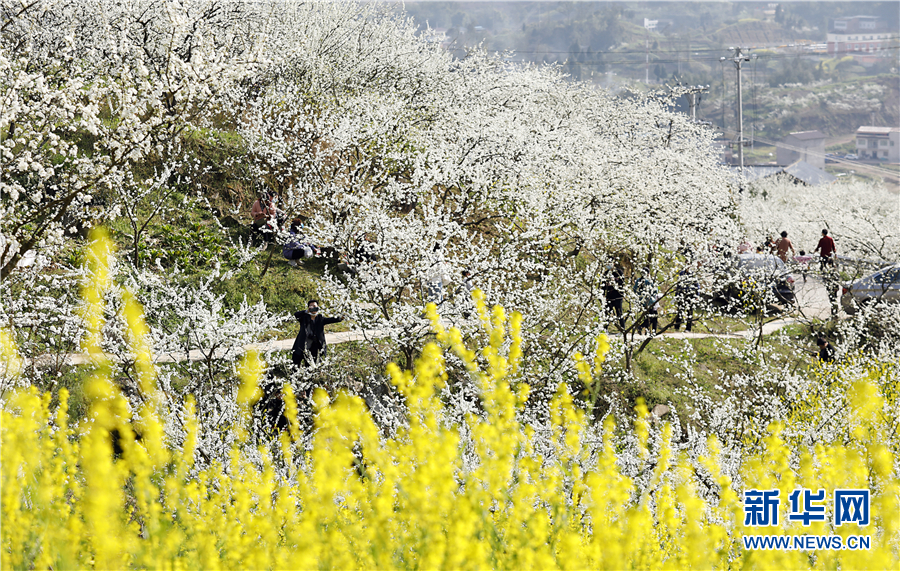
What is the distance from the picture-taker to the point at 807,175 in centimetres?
6169

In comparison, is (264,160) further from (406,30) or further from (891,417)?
(406,30)

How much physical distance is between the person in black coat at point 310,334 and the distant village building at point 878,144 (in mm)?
110922

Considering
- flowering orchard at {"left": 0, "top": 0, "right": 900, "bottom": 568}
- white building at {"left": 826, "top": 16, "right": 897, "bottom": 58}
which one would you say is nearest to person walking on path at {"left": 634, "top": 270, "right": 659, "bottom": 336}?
flowering orchard at {"left": 0, "top": 0, "right": 900, "bottom": 568}

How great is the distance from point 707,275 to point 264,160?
30.2ft

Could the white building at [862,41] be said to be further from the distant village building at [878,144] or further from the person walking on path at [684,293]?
the person walking on path at [684,293]

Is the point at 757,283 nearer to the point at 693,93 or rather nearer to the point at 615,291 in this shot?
the point at 615,291

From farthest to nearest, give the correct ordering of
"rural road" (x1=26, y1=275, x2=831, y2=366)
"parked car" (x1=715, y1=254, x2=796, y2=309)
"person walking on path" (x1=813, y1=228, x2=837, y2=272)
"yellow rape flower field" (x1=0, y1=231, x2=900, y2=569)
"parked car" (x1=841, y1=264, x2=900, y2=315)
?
1. "person walking on path" (x1=813, y1=228, x2=837, y2=272)
2. "parked car" (x1=841, y1=264, x2=900, y2=315)
3. "parked car" (x1=715, y1=254, x2=796, y2=309)
4. "rural road" (x1=26, y1=275, x2=831, y2=366)
5. "yellow rape flower field" (x1=0, y1=231, x2=900, y2=569)

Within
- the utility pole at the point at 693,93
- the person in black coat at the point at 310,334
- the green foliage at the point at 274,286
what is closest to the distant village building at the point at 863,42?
the utility pole at the point at 693,93

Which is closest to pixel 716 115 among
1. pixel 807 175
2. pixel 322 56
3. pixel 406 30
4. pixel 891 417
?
pixel 807 175

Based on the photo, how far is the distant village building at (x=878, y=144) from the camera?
97188mm

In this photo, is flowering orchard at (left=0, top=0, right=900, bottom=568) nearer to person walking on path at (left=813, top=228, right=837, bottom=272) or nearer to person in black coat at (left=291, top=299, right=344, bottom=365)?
person in black coat at (left=291, top=299, right=344, bottom=365)

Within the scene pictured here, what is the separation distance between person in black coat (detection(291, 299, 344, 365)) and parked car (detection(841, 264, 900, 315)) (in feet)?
37.2

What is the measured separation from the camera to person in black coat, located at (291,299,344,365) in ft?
26.8

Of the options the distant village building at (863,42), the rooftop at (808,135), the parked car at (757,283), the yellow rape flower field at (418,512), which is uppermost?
the distant village building at (863,42)
